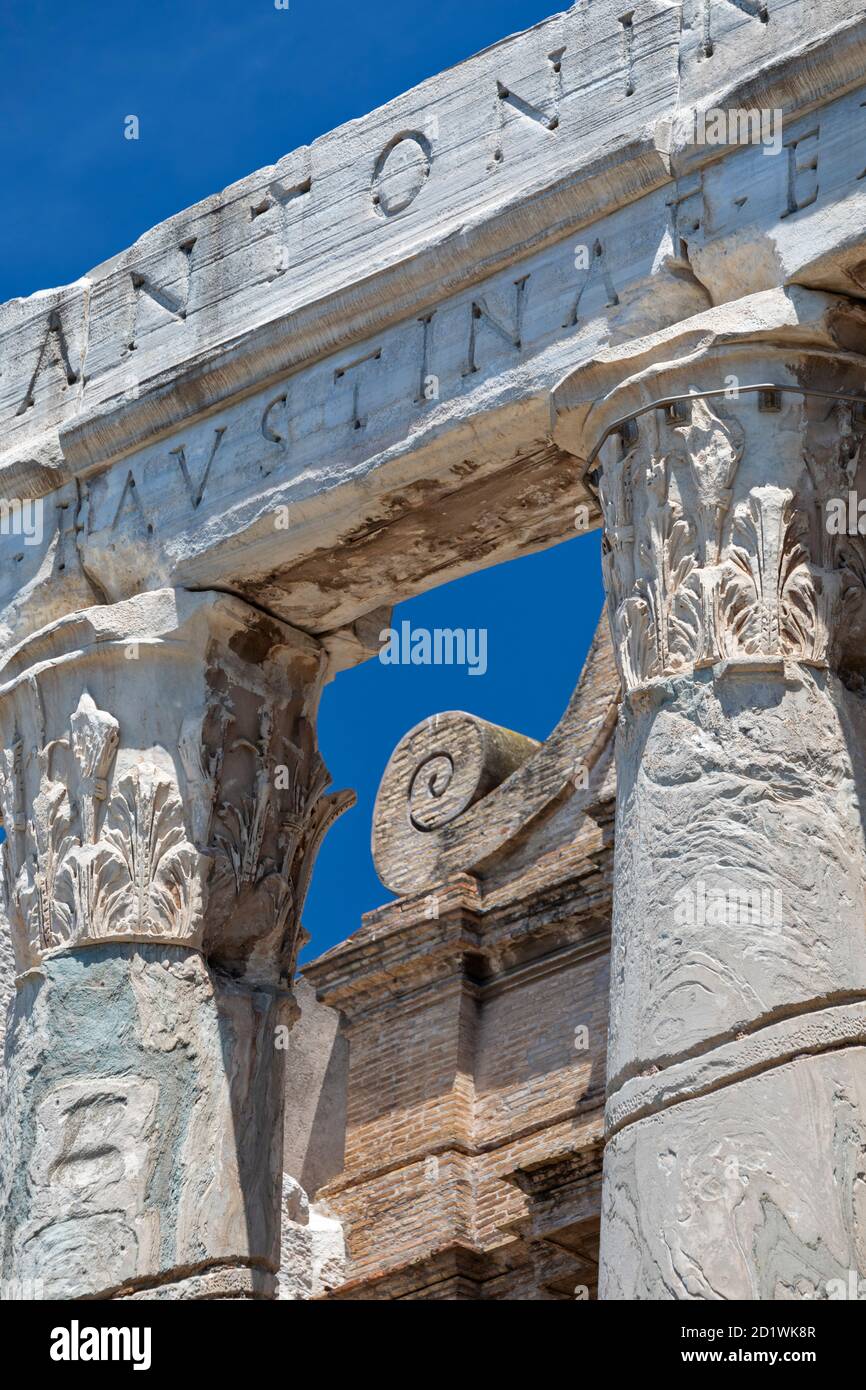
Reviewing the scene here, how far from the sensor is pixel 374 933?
19.3 meters

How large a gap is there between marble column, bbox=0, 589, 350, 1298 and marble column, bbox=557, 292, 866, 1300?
6.24 ft

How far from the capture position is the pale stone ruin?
296 inches

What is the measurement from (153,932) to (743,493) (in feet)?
9.33

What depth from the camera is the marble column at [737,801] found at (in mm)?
7180

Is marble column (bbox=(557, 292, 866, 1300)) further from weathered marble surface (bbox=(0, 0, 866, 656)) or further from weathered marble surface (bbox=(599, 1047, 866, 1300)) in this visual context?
weathered marble surface (bbox=(0, 0, 866, 656))

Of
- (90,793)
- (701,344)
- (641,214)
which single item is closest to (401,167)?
(641,214)

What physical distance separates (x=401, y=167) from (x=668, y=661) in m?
2.63

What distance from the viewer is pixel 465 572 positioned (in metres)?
9.91

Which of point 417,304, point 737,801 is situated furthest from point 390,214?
point 737,801

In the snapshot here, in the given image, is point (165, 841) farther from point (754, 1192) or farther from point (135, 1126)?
point (754, 1192)

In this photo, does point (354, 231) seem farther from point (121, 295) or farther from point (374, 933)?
point (374, 933)
